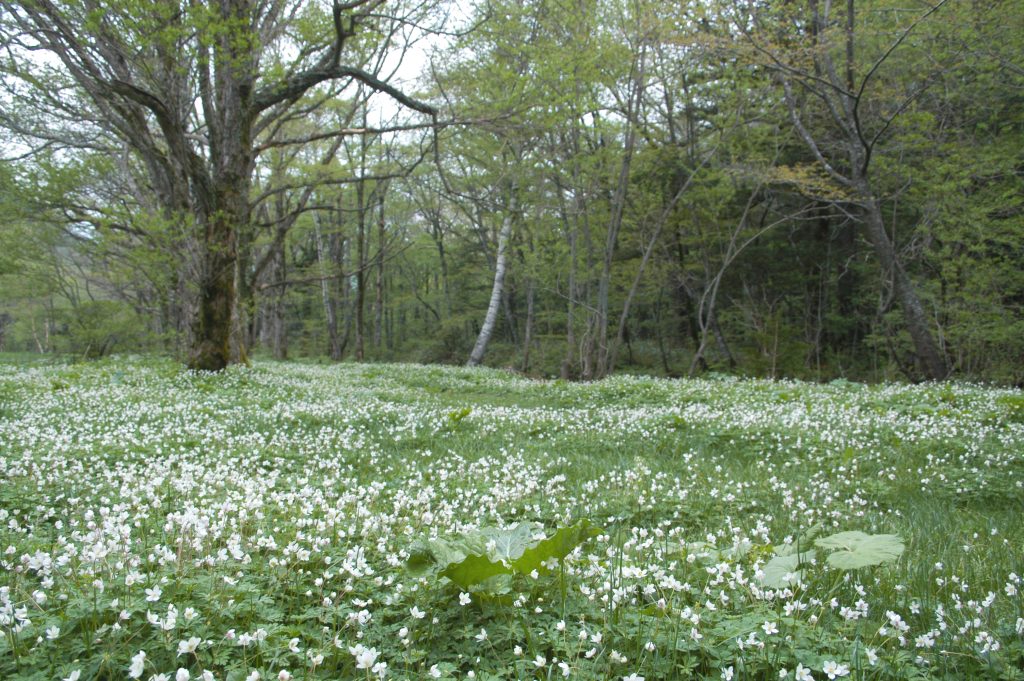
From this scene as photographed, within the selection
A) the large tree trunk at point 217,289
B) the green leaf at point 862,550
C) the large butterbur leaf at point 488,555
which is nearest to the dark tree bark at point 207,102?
the large tree trunk at point 217,289

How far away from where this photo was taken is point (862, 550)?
2.93m

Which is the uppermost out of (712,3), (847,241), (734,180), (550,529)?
(712,3)

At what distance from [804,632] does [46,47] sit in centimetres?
1584

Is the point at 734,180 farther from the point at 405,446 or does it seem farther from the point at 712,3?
the point at 405,446

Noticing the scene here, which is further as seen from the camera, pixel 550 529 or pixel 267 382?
pixel 267 382

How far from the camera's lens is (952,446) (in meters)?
7.25

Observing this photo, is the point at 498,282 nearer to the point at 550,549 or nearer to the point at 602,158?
the point at 602,158

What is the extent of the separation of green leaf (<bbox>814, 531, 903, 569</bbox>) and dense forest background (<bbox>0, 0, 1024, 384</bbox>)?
11841 mm

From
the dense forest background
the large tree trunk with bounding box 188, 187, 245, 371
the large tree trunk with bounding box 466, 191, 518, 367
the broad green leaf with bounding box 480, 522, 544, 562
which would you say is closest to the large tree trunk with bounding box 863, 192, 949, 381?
the dense forest background

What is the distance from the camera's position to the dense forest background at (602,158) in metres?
13.9

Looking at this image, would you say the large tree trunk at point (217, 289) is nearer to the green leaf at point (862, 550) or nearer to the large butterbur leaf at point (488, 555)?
the large butterbur leaf at point (488, 555)

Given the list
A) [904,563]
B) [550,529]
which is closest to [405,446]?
[550,529]

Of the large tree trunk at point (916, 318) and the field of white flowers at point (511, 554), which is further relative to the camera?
the large tree trunk at point (916, 318)

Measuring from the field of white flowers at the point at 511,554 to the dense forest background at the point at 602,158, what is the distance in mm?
8479
